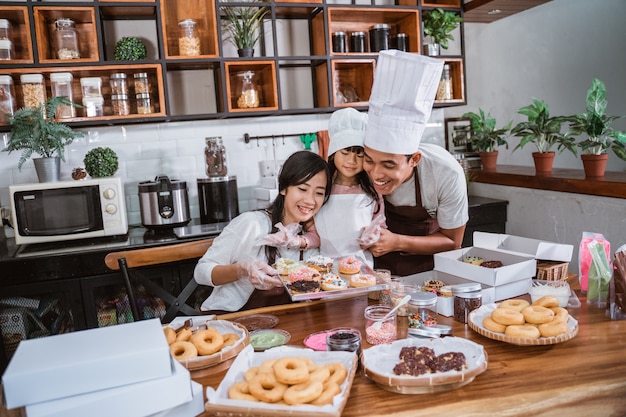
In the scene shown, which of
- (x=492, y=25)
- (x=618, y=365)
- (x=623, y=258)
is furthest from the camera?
(x=492, y=25)

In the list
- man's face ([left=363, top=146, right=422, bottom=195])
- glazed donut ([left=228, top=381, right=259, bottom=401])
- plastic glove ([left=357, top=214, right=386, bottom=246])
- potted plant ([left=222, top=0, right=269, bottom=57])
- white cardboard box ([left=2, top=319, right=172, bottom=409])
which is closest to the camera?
white cardboard box ([left=2, top=319, right=172, bottom=409])

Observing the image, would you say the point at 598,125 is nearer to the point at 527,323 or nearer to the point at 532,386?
the point at 527,323

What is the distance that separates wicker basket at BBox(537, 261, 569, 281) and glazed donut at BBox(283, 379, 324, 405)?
3.96ft

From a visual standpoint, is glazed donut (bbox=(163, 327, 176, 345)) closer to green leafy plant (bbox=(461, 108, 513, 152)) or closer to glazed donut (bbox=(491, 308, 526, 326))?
glazed donut (bbox=(491, 308, 526, 326))

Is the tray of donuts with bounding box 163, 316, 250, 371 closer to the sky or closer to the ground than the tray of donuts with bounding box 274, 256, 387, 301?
closer to the ground

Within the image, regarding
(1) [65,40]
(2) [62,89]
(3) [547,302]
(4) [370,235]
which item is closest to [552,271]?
(3) [547,302]

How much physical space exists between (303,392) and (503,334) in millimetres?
688

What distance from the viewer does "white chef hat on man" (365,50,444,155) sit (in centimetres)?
198

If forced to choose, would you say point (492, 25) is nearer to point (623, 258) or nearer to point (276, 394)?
point (623, 258)

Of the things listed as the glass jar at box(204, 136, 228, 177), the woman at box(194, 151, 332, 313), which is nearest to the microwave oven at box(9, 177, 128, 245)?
the glass jar at box(204, 136, 228, 177)

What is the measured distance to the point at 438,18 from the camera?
396 centimetres

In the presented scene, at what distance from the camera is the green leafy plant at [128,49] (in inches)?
136

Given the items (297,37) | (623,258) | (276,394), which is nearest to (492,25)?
(297,37)

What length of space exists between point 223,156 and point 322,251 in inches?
62.0
